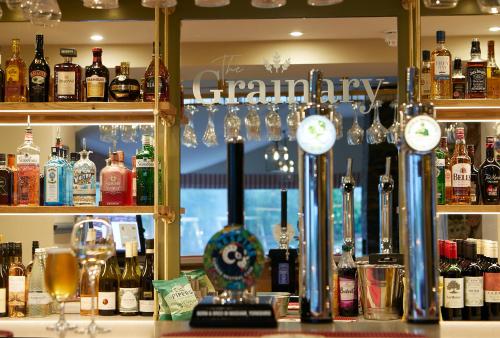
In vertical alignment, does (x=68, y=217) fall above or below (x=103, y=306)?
above

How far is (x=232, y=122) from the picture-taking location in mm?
4105

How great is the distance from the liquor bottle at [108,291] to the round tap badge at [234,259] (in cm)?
165

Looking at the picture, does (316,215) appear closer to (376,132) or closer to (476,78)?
(476,78)

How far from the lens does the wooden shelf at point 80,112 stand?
367cm

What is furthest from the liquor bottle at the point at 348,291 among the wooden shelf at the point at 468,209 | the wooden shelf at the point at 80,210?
the wooden shelf at the point at 80,210

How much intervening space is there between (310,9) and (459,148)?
95cm

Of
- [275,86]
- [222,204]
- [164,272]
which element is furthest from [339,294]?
[222,204]

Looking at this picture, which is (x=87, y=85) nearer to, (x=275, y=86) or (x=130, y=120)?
(x=130, y=120)

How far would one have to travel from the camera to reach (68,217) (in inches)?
174

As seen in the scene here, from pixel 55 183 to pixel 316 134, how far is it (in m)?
1.87

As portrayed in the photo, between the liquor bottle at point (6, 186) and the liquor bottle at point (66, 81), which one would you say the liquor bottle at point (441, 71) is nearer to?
the liquor bottle at point (66, 81)

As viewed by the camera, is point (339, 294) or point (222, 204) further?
point (222, 204)

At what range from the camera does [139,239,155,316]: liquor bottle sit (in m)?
3.70

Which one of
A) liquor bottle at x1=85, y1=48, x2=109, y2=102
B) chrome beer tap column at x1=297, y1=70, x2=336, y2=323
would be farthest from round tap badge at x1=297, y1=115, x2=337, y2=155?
liquor bottle at x1=85, y1=48, x2=109, y2=102
